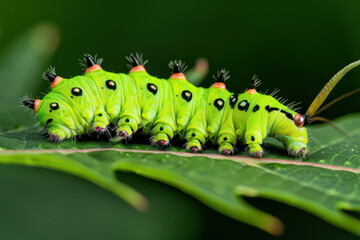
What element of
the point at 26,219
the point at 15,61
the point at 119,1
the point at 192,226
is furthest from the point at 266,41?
the point at 26,219

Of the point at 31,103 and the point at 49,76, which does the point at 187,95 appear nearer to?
the point at 49,76

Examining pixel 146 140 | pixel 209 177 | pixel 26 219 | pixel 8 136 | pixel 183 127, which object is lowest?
pixel 26 219

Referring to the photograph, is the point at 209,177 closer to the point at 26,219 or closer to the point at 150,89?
the point at 150,89

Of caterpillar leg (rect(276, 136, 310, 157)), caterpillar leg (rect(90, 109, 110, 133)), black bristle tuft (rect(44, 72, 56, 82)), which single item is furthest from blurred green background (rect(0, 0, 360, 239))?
caterpillar leg (rect(276, 136, 310, 157))

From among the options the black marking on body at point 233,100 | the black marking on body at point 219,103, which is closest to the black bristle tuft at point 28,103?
the black marking on body at point 219,103

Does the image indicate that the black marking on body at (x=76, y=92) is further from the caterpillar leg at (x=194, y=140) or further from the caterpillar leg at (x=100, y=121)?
the caterpillar leg at (x=194, y=140)
